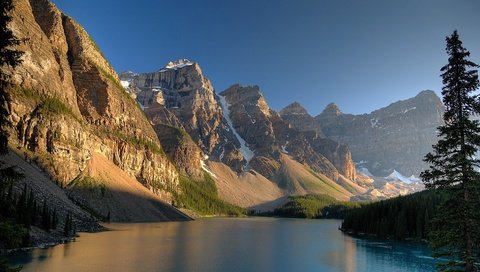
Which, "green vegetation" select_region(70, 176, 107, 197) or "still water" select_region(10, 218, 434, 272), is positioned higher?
"green vegetation" select_region(70, 176, 107, 197)

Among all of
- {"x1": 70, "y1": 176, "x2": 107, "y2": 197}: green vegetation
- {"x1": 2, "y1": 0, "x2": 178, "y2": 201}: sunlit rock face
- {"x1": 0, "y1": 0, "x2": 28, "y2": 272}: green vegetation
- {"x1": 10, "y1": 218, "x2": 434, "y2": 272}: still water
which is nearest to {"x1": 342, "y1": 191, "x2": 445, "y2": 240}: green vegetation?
{"x1": 10, "y1": 218, "x2": 434, "y2": 272}: still water

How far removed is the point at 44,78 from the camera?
163 m

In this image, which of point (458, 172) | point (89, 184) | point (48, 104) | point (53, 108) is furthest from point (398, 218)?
point (48, 104)

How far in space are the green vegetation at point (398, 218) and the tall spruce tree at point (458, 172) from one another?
9717cm

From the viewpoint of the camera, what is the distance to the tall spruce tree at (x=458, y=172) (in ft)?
82.5

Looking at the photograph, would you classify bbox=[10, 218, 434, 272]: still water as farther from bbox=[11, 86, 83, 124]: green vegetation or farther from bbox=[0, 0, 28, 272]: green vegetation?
bbox=[11, 86, 83, 124]: green vegetation

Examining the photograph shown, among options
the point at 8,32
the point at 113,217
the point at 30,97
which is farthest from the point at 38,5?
the point at 8,32

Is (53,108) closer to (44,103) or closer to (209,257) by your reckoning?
(44,103)

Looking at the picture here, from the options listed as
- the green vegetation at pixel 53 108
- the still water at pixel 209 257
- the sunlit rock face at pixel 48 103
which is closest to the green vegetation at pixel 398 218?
the still water at pixel 209 257

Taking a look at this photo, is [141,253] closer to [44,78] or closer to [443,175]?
[443,175]

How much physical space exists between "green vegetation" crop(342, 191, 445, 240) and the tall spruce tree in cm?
9717

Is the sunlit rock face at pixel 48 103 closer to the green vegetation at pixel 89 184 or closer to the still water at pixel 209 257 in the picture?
the green vegetation at pixel 89 184

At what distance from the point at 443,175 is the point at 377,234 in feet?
388

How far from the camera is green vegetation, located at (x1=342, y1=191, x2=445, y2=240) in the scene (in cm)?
12294
